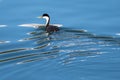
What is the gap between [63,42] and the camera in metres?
15.9

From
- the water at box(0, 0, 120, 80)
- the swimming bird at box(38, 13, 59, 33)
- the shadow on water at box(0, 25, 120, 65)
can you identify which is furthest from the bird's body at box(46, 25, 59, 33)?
the shadow on water at box(0, 25, 120, 65)

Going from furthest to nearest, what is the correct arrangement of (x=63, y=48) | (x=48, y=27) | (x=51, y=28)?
(x=48, y=27) → (x=51, y=28) → (x=63, y=48)

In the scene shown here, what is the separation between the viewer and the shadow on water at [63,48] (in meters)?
14.9

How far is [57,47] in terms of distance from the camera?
15.5 m

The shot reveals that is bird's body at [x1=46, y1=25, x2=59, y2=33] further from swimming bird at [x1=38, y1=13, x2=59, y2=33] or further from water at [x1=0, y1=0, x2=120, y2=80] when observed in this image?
water at [x1=0, y1=0, x2=120, y2=80]

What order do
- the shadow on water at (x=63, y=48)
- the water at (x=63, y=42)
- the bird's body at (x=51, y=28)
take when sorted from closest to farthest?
the water at (x=63, y=42) → the shadow on water at (x=63, y=48) → the bird's body at (x=51, y=28)

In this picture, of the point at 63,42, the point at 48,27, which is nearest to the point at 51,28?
the point at 48,27

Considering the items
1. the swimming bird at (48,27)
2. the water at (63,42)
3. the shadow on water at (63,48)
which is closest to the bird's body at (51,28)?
the swimming bird at (48,27)

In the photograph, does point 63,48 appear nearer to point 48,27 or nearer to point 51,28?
point 51,28

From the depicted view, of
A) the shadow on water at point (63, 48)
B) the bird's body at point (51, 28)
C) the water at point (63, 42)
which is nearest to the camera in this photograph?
the water at point (63, 42)

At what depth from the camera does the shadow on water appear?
14.9m

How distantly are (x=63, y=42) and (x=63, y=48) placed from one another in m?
0.55

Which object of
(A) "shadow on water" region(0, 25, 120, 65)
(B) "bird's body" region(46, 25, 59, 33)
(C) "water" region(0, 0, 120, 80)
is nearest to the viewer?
(C) "water" region(0, 0, 120, 80)

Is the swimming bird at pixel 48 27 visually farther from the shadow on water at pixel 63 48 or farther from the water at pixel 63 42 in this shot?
the shadow on water at pixel 63 48
